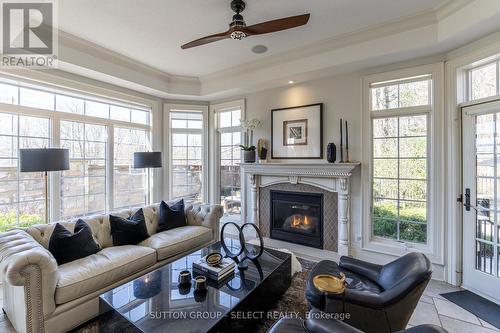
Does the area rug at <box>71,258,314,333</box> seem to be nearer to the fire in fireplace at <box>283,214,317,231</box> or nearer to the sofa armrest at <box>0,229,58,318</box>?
the sofa armrest at <box>0,229,58,318</box>

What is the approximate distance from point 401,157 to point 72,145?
4744mm

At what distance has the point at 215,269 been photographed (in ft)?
6.95

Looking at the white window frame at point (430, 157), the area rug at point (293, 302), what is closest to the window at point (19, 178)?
the area rug at point (293, 302)

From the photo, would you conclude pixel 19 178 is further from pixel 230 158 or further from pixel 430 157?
pixel 430 157

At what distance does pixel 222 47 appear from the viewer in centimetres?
332

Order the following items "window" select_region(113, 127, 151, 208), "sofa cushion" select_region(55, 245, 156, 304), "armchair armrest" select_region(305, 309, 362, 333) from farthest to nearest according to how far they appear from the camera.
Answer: "window" select_region(113, 127, 151, 208) < "sofa cushion" select_region(55, 245, 156, 304) < "armchair armrest" select_region(305, 309, 362, 333)

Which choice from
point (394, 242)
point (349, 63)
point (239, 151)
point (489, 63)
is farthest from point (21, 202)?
point (489, 63)

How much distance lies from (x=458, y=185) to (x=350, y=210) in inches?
49.6

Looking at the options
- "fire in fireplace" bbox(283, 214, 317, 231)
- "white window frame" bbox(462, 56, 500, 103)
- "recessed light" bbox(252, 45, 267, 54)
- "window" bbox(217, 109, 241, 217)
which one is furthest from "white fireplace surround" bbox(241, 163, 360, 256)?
"recessed light" bbox(252, 45, 267, 54)

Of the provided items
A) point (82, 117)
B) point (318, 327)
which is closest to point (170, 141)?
point (82, 117)

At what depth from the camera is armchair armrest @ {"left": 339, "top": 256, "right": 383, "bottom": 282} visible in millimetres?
2086

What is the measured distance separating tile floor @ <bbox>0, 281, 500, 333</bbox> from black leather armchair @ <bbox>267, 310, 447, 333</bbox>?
4.54 feet

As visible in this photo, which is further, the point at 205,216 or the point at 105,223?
the point at 205,216

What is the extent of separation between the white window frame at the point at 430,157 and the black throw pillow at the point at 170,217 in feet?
8.94
